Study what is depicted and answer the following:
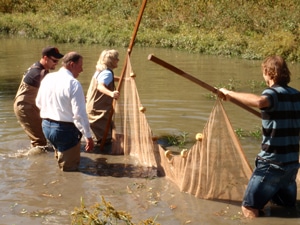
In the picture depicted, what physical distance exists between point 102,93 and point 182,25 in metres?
17.5

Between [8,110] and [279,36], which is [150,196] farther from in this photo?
[279,36]

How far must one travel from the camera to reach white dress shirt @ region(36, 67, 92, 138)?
271 inches

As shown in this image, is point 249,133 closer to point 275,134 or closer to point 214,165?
point 214,165

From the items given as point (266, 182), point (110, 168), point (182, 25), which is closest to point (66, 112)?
point (110, 168)

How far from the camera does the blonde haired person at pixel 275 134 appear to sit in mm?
5141

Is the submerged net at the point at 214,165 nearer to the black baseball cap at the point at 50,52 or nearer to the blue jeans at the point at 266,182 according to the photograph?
the blue jeans at the point at 266,182

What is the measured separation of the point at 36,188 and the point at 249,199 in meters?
2.62

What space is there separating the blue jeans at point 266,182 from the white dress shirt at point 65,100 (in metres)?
2.41

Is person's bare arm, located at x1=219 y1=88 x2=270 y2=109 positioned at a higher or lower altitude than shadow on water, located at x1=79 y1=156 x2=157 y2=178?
higher

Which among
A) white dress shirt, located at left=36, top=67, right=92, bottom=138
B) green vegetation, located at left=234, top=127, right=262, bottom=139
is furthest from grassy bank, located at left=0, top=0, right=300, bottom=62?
white dress shirt, located at left=36, top=67, right=92, bottom=138

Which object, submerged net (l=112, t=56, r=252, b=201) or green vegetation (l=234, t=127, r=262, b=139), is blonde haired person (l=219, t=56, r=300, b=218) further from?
green vegetation (l=234, t=127, r=262, b=139)

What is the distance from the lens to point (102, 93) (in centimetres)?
824

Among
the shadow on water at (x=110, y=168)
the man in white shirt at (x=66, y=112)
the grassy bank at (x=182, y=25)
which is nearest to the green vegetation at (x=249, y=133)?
the shadow on water at (x=110, y=168)

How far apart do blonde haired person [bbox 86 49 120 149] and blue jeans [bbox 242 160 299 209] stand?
9.68 ft
